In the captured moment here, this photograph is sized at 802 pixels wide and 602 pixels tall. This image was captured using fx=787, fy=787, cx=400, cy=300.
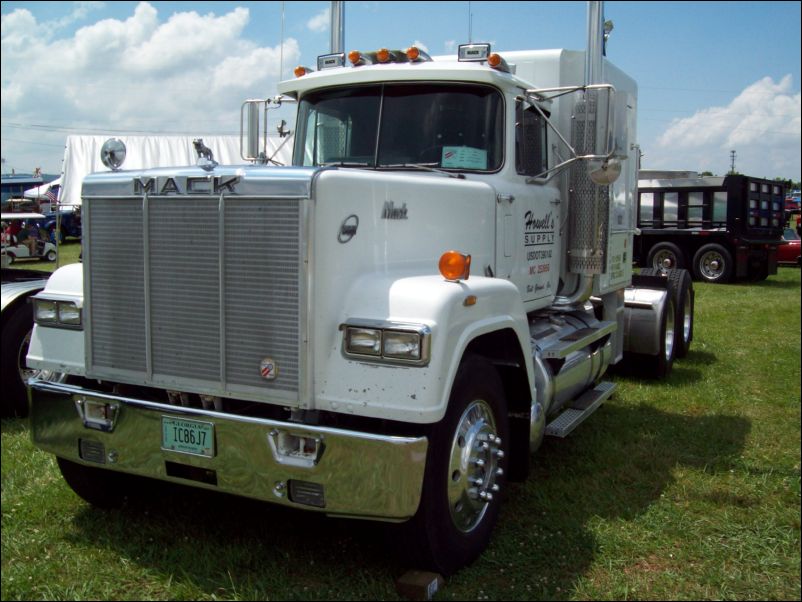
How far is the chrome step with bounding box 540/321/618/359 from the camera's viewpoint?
5.47 meters

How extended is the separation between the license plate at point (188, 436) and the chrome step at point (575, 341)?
255cm

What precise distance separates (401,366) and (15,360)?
450 centimetres

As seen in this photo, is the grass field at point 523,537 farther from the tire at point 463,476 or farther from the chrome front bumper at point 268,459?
the chrome front bumper at point 268,459

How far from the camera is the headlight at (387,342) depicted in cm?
346

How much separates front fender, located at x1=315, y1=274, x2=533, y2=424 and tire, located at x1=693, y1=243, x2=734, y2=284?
18.7 metres

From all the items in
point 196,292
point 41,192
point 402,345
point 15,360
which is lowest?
point 15,360

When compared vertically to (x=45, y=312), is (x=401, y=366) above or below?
below

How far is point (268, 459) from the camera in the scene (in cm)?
362

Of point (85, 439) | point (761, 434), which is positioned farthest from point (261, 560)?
point (761, 434)

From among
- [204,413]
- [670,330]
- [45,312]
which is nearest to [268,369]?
[204,413]

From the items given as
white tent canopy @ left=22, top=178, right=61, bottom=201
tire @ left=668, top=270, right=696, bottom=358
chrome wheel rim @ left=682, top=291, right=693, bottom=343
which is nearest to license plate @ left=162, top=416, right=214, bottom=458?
white tent canopy @ left=22, top=178, right=61, bottom=201

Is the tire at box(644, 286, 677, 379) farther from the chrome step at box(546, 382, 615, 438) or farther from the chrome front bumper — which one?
the chrome front bumper

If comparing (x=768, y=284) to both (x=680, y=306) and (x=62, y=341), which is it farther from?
(x=62, y=341)

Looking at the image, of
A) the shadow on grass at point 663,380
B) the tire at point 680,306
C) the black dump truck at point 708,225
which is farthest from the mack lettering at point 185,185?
the black dump truck at point 708,225
